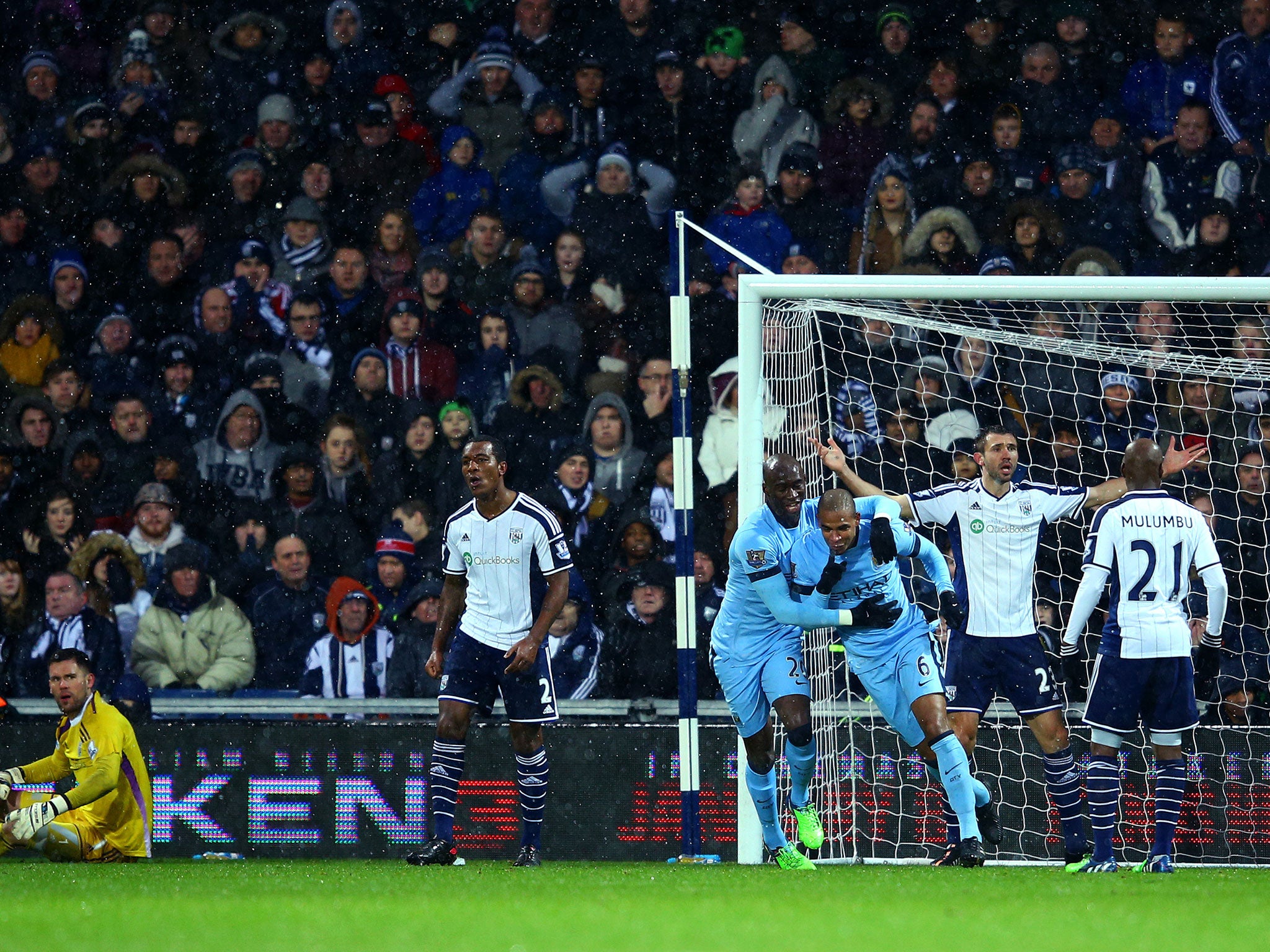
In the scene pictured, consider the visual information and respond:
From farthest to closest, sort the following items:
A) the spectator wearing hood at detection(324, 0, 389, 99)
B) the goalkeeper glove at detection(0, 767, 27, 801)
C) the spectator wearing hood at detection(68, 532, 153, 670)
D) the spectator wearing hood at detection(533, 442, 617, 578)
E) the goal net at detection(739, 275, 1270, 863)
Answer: the spectator wearing hood at detection(324, 0, 389, 99), the spectator wearing hood at detection(68, 532, 153, 670), the spectator wearing hood at detection(533, 442, 617, 578), the goal net at detection(739, 275, 1270, 863), the goalkeeper glove at detection(0, 767, 27, 801)

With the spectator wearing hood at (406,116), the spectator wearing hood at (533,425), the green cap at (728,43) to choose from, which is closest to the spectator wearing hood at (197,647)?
the spectator wearing hood at (533,425)

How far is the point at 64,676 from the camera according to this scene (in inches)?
349

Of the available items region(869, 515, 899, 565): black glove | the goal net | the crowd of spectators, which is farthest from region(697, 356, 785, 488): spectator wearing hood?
region(869, 515, 899, 565): black glove

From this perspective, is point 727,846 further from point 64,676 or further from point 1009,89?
point 1009,89

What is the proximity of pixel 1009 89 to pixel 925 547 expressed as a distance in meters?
5.98

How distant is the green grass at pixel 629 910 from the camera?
4.93 m

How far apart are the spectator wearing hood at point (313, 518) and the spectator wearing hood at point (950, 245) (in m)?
4.32

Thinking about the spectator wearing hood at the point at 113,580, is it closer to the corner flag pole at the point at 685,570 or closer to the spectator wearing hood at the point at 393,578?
the spectator wearing hood at the point at 393,578

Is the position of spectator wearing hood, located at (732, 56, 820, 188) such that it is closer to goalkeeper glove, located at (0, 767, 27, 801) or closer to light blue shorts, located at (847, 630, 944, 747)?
light blue shorts, located at (847, 630, 944, 747)

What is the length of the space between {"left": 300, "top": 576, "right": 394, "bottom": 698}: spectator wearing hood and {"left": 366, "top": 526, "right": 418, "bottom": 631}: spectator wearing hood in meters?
0.11

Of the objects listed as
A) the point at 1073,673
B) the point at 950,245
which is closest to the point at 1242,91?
the point at 950,245

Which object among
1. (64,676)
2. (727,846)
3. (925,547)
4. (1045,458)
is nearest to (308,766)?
(64,676)

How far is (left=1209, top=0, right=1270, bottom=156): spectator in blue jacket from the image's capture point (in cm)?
1223

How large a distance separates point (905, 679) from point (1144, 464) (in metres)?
1.54
